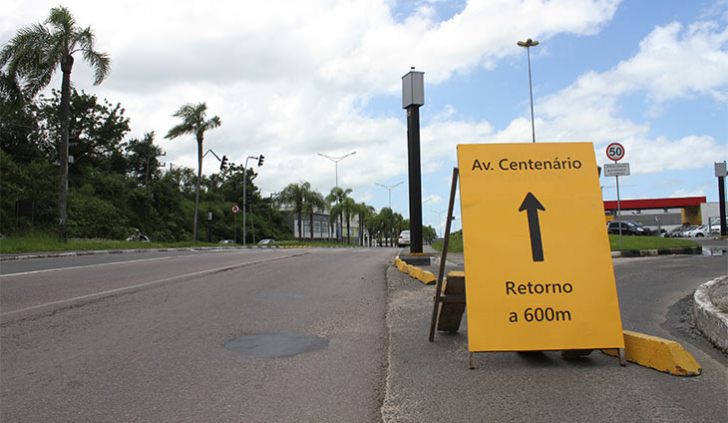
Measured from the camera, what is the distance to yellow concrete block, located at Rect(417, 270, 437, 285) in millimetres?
8159

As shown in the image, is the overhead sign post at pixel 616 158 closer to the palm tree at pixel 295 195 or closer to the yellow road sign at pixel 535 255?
the yellow road sign at pixel 535 255

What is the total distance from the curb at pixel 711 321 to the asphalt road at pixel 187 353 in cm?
302

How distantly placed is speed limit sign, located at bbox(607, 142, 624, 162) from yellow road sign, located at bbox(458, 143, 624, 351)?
12718 mm

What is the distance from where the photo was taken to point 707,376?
3.61m

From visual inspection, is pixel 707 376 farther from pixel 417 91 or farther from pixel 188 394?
pixel 417 91

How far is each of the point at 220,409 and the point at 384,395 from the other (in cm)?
104

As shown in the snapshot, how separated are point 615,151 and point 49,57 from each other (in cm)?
2270

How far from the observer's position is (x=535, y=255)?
3.93 meters

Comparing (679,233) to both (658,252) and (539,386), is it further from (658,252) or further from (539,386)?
(539,386)

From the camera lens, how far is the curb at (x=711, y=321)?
438cm

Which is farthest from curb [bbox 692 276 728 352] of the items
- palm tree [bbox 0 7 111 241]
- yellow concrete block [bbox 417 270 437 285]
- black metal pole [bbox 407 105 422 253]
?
palm tree [bbox 0 7 111 241]

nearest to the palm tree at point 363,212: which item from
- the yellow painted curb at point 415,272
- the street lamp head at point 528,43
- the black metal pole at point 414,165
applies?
the street lamp head at point 528,43

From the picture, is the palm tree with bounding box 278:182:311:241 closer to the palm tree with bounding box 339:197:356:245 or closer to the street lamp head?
the palm tree with bounding box 339:197:356:245

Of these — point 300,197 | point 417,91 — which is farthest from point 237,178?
point 417,91
